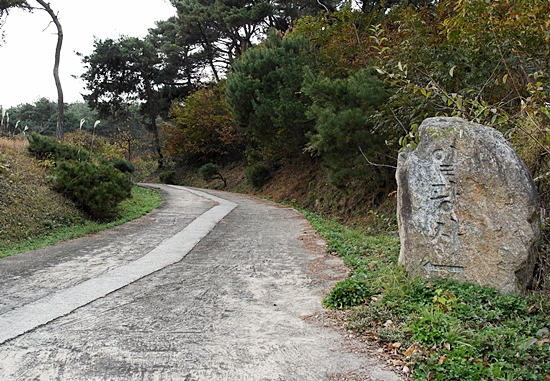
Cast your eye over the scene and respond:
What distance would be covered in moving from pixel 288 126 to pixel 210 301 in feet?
33.8

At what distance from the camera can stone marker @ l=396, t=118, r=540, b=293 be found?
3883mm

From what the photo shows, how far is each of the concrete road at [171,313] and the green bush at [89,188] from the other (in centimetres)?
253

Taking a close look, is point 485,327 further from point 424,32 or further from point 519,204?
point 424,32

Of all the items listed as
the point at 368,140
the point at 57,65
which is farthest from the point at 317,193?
the point at 57,65

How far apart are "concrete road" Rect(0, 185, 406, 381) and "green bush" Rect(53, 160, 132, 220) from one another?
2.53 meters

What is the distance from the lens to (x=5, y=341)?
324 centimetres

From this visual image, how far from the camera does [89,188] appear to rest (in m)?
9.80

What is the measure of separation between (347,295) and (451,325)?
3.79 feet

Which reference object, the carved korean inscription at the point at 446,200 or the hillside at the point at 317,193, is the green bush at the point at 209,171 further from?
the carved korean inscription at the point at 446,200

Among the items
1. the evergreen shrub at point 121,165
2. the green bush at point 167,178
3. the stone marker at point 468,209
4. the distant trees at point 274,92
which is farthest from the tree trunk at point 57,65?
the stone marker at point 468,209

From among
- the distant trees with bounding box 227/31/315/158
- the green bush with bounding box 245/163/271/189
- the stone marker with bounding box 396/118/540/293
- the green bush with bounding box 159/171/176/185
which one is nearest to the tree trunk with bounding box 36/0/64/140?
the distant trees with bounding box 227/31/315/158

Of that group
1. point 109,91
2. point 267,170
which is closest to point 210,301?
point 267,170

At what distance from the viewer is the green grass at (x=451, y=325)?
2730 mm

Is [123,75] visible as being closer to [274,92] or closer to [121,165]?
[121,165]
